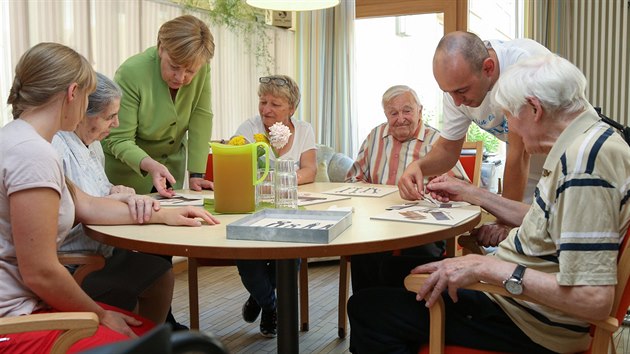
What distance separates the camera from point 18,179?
4.25 ft

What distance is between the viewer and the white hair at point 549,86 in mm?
1373

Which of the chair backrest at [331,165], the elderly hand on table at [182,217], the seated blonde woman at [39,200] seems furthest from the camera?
the chair backrest at [331,165]

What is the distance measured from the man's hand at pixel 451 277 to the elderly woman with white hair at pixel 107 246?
0.81m

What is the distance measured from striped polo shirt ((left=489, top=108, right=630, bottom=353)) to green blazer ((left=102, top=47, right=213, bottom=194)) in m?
1.56

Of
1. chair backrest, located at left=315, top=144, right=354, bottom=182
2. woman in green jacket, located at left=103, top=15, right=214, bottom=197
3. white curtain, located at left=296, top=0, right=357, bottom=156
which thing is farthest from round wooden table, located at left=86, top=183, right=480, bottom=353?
white curtain, located at left=296, top=0, right=357, bottom=156

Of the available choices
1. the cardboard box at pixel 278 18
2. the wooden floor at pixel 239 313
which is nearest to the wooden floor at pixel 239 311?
the wooden floor at pixel 239 313

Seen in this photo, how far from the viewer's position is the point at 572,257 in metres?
1.22

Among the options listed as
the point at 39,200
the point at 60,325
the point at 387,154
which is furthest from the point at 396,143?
the point at 60,325

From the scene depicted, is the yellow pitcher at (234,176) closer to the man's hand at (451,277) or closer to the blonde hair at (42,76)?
the blonde hair at (42,76)

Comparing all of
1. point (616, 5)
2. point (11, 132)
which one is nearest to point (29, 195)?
point (11, 132)

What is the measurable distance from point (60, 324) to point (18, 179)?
1.11 feet

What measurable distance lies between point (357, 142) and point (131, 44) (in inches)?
90.0

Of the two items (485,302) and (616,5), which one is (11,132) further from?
(616,5)

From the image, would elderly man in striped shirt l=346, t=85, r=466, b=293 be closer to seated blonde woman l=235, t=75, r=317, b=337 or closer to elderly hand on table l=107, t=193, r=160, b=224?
seated blonde woman l=235, t=75, r=317, b=337
